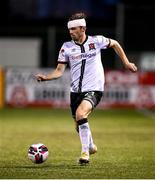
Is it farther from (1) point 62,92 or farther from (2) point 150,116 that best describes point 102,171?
(1) point 62,92

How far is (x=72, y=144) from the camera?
1608 centimetres

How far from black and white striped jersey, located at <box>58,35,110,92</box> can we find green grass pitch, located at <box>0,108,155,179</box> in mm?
1224

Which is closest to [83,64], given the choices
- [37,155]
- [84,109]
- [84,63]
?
[84,63]

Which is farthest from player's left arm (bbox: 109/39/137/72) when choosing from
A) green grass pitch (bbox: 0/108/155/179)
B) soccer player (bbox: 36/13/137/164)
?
green grass pitch (bbox: 0/108/155/179)

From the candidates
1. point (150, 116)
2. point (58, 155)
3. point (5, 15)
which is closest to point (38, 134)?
point (58, 155)

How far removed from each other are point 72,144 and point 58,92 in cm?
1104

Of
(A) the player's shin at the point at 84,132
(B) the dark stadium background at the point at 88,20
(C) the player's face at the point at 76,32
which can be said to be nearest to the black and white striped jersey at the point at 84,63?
(C) the player's face at the point at 76,32

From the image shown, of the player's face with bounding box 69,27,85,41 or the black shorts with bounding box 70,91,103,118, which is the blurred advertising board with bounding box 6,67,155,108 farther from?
the player's face with bounding box 69,27,85,41

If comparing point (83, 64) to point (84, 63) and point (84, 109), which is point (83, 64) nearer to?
point (84, 63)

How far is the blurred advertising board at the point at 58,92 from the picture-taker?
27.0 metres

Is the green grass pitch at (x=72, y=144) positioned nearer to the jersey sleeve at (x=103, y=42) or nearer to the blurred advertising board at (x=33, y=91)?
the blurred advertising board at (x=33, y=91)

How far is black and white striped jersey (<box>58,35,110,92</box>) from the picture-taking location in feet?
42.4

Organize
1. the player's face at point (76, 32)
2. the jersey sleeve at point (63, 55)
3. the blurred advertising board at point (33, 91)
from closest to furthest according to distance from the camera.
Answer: the player's face at point (76, 32) < the jersey sleeve at point (63, 55) < the blurred advertising board at point (33, 91)

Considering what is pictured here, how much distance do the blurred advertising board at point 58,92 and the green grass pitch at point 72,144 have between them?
59cm
